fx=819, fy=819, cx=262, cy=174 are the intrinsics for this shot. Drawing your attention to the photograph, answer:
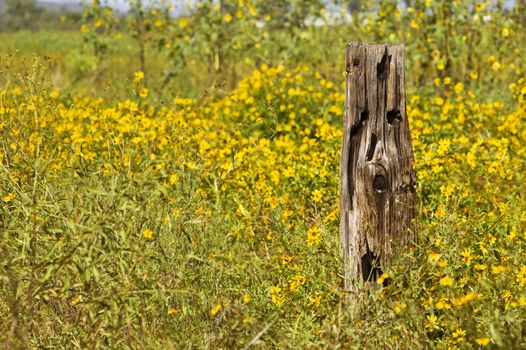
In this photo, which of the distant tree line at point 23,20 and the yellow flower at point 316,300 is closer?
the yellow flower at point 316,300

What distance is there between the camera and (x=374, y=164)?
3873mm

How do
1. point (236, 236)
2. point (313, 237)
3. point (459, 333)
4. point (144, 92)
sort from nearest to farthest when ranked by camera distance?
point (459, 333) → point (313, 237) → point (236, 236) → point (144, 92)

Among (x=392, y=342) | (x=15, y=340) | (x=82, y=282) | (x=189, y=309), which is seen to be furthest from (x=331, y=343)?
(x=15, y=340)

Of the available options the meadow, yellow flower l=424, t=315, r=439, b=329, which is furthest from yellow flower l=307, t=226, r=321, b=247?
yellow flower l=424, t=315, r=439, b=329

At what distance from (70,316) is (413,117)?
4.18 meters

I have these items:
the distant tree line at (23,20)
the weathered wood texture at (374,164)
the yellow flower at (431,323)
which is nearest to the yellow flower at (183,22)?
the weathered wood texture at (374,164)

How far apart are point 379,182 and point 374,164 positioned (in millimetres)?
89

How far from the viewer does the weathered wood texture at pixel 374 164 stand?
12.7 ft

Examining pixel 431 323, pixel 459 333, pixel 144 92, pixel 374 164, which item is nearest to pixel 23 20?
pixel 144 92

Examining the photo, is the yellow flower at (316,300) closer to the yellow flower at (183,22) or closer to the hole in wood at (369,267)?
the hole in wood at (369,267)

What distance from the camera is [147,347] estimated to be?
326 centimetres

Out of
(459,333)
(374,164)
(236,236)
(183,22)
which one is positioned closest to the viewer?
(459,333)

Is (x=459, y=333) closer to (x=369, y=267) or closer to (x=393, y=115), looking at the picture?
(x=369, y=267)

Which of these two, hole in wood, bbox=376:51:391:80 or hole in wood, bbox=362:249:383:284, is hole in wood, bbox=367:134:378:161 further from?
hole in wood, bbox=362:249:383:284
